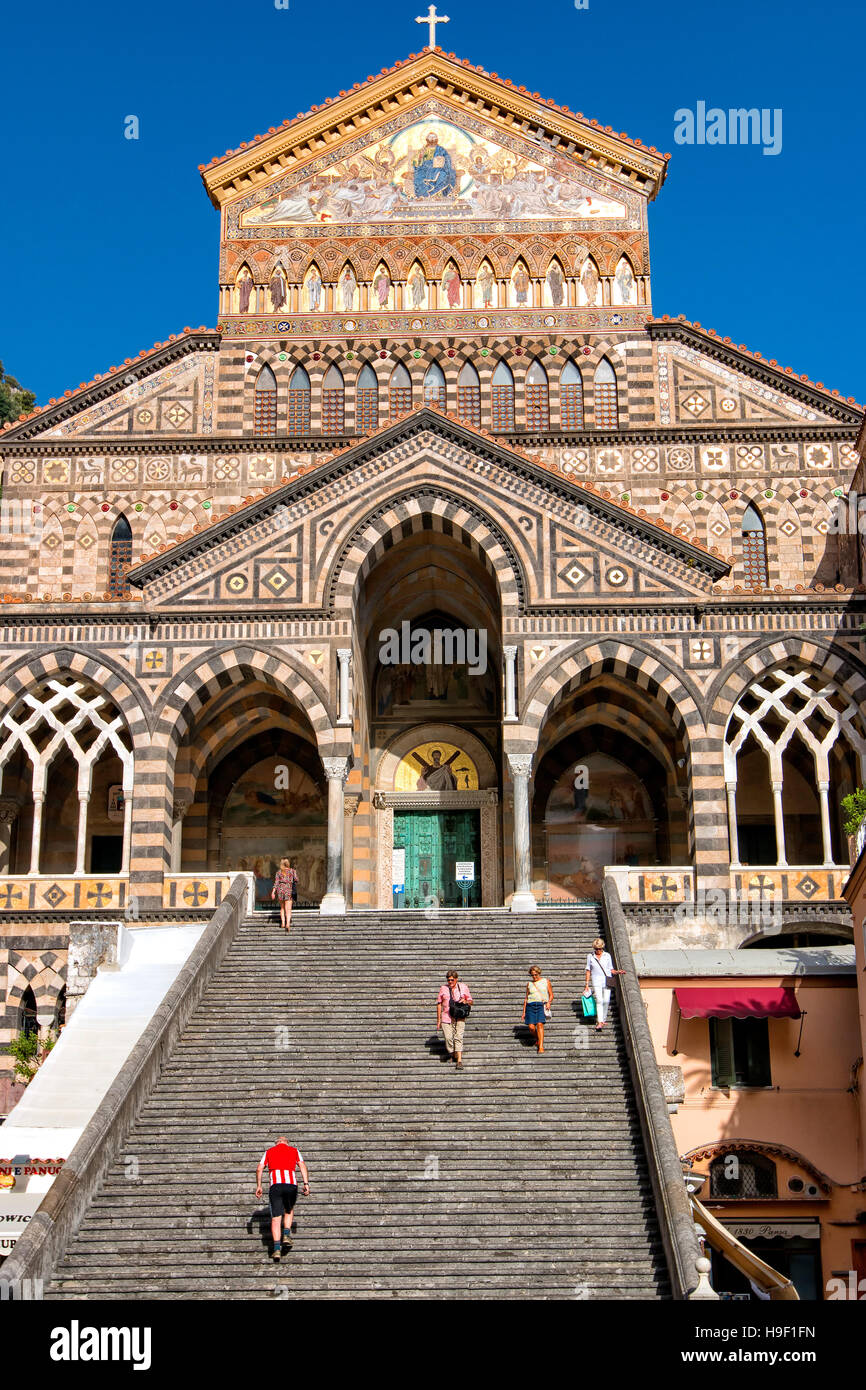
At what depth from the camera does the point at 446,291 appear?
40.1m

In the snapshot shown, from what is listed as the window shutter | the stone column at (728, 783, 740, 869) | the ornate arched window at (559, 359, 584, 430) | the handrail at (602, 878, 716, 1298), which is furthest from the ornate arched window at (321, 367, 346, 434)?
the window shutter

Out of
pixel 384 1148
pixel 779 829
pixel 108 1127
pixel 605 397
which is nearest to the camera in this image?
pixel 108 1127

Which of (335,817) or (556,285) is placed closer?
(335,817)

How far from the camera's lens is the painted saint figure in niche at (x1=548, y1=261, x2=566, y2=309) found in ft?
131

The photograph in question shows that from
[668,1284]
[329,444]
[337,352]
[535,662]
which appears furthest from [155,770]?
[668,1284]

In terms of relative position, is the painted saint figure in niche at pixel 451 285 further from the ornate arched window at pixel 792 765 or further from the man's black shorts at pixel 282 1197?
the man's black shorts at pixel 282 1197

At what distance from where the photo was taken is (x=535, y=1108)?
22.0 meters

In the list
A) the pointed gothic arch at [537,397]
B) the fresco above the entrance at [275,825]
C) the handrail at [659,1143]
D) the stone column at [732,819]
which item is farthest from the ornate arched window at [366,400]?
the handrail at [659,1143]

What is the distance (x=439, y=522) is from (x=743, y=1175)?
602 inches

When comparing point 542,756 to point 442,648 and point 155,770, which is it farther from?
point 155,770

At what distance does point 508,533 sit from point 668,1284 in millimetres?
18410

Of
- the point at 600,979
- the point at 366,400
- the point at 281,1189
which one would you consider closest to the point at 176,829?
the point at 600,979

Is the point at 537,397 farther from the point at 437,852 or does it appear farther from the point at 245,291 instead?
the point at 437,852

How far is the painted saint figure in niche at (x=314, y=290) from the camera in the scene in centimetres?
4016
